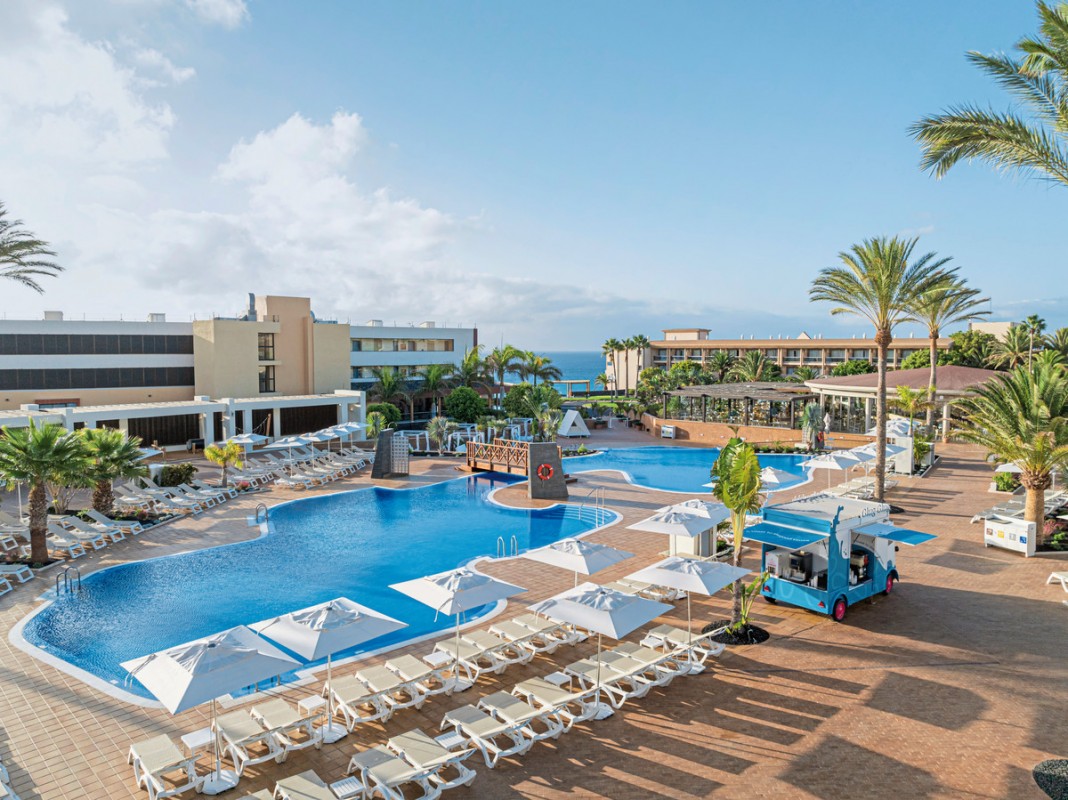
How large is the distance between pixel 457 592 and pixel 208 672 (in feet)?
12.4

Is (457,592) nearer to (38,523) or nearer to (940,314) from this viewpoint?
(38,523)

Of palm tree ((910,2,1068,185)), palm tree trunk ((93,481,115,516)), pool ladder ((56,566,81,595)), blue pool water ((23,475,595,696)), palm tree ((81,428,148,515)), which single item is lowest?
blue pool water ((23,475,595,696))

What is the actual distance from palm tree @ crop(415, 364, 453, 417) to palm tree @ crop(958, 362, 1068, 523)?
3207cm

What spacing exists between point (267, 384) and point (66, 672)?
3188 centimetres

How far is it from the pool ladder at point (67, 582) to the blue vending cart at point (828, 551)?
48.7 ft

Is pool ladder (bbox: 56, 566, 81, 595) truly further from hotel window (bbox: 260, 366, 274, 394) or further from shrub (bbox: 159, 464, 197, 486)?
hotel window (bbox: 260, 366, 274, 394)

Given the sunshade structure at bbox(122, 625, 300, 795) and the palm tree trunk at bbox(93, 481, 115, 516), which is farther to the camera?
the palm tree trunk at bbox(93, 481, 115, 516)

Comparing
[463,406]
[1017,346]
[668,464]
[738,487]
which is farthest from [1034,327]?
[738,487]

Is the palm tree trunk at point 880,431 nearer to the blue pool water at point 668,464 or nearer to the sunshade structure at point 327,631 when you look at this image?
the blue pool water at point 668,464

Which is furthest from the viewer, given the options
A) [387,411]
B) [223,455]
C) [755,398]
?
[387,411]

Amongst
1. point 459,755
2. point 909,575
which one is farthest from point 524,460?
point 459,755

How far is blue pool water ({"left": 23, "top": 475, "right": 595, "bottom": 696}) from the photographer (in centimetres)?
1345

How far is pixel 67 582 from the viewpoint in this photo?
52.0 feet

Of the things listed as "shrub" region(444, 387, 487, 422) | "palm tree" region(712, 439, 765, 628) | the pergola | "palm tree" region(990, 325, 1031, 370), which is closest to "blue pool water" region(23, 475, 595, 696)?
"palm tree" region(712, 439, 765, 628)
